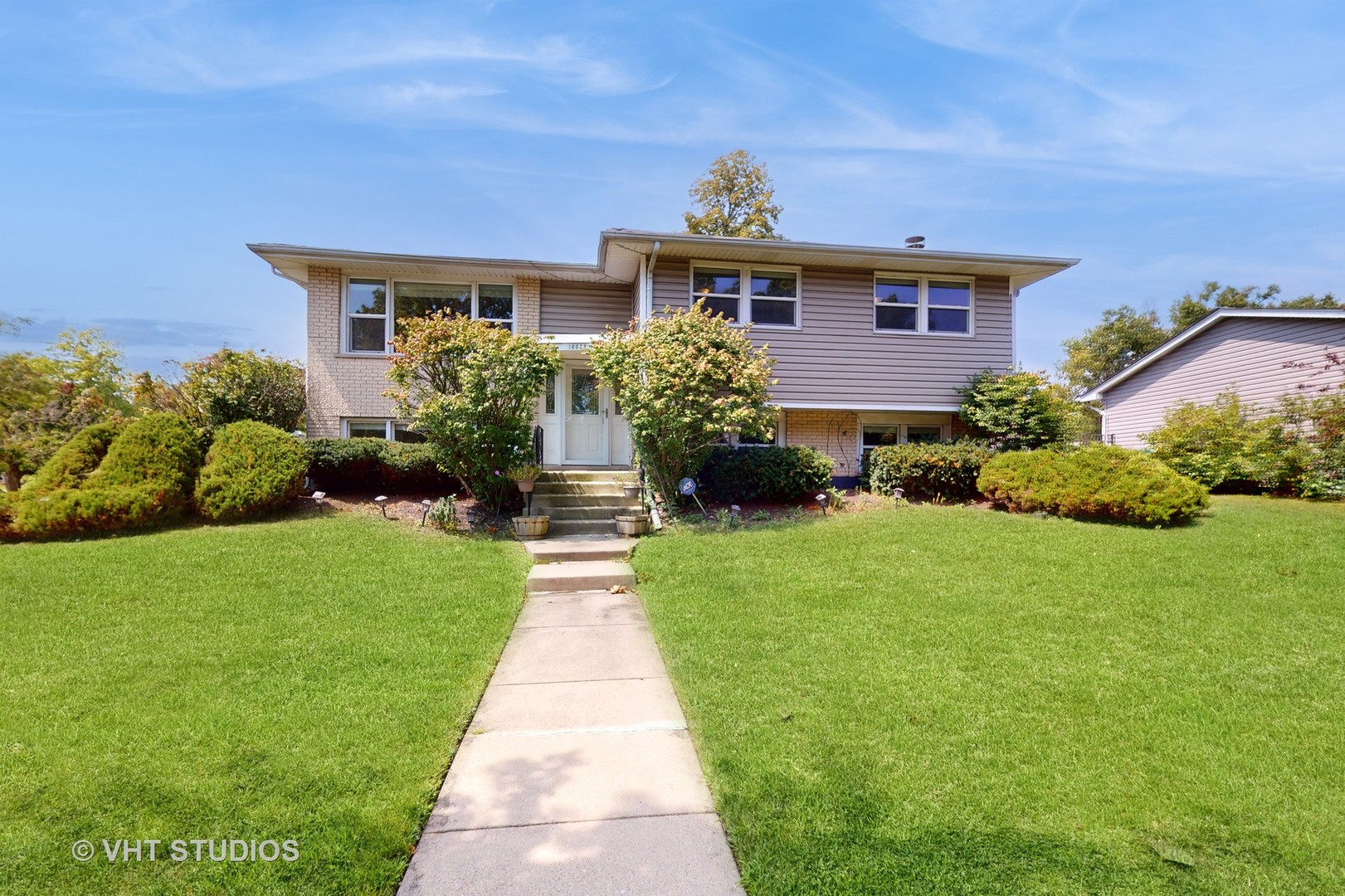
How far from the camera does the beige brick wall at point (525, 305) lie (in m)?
13.4

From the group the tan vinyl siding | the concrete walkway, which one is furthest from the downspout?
the concrete walkway

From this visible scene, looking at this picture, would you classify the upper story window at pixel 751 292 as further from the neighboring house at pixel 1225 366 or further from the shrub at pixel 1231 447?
the neighboring house at pixel 1225 366

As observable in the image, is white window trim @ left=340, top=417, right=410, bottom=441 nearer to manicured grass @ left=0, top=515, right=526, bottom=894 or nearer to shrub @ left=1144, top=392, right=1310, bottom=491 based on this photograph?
manicured grass @ left=0, top=515, right=526, bottom=894

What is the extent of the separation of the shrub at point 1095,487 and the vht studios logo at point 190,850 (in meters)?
9.81

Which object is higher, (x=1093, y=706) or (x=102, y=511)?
(x=102, y=511)

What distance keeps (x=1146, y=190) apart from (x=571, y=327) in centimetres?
1292

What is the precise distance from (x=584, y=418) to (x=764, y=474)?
14.3 ft

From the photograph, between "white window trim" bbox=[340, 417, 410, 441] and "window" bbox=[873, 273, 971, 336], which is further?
"window" bbox=[873, 273, 971, 336]

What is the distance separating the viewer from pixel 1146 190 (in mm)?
13938

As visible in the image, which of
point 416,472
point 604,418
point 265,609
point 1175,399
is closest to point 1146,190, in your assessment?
point 1175,399

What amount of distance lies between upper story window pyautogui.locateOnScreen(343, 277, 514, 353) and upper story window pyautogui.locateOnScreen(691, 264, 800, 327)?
4.21 meters

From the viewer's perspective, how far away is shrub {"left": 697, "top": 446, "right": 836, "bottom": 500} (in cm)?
1045

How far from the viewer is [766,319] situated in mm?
12664

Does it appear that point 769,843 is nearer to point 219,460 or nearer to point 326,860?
point 326,860
